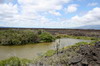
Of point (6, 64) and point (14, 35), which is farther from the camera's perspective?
point (14, 35)

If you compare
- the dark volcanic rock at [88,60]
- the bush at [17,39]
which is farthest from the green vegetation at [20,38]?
the dark volcanic rock at [88,60]

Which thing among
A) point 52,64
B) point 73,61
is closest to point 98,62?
point 73,61

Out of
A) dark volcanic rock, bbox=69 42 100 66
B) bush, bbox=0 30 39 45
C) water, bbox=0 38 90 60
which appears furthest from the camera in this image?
bush, bbox=0 30 39 45


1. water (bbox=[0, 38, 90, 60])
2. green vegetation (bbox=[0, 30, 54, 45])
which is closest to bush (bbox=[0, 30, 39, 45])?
green vegetation (bbox=[0, 30, 54, 45])

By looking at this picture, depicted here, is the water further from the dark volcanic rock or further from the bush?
the dark volcanic rock

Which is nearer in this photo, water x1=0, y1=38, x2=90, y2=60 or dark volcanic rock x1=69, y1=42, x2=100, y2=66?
dark volcanic rock x1=69, y1=42, x2=100, y2=66

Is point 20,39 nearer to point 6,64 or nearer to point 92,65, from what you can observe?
point 6,64

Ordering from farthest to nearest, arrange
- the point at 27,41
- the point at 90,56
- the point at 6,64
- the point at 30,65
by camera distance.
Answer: the point at 27,41, the point at 90,56, the point at 30,65, the point at 6,64

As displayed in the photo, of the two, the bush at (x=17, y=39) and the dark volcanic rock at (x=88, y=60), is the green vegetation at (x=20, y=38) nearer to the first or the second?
the bush at (x=17, y=39)

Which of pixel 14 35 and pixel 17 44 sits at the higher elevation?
pixel 14 35

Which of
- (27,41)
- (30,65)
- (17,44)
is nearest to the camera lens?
(30,65)

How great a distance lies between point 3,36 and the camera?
90.1 feet

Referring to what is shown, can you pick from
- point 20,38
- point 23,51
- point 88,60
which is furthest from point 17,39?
point 88,60

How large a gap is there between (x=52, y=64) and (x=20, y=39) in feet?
55.2
